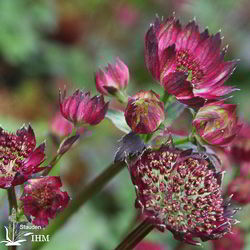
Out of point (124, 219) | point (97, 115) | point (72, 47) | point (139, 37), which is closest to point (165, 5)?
point (139, 37)

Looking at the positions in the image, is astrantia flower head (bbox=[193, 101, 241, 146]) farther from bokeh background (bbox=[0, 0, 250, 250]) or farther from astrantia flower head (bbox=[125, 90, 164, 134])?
bokeh background (bbox=[0, 0, 250, 250])

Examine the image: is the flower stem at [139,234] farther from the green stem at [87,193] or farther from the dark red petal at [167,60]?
the dark red petal at [167,60]

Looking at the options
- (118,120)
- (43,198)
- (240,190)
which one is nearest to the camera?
(43,198)

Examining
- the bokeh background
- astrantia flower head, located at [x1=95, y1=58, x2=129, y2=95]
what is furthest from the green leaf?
the bokeh background

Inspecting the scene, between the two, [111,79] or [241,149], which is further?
[241,149]

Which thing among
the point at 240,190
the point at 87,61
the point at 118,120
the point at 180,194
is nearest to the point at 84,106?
the point at 118,120

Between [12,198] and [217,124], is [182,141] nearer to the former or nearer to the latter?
[217,124]

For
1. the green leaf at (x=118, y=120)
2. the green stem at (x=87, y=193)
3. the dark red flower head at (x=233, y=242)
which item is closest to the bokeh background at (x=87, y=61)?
the dark red flower head at (x=233, y=242)
